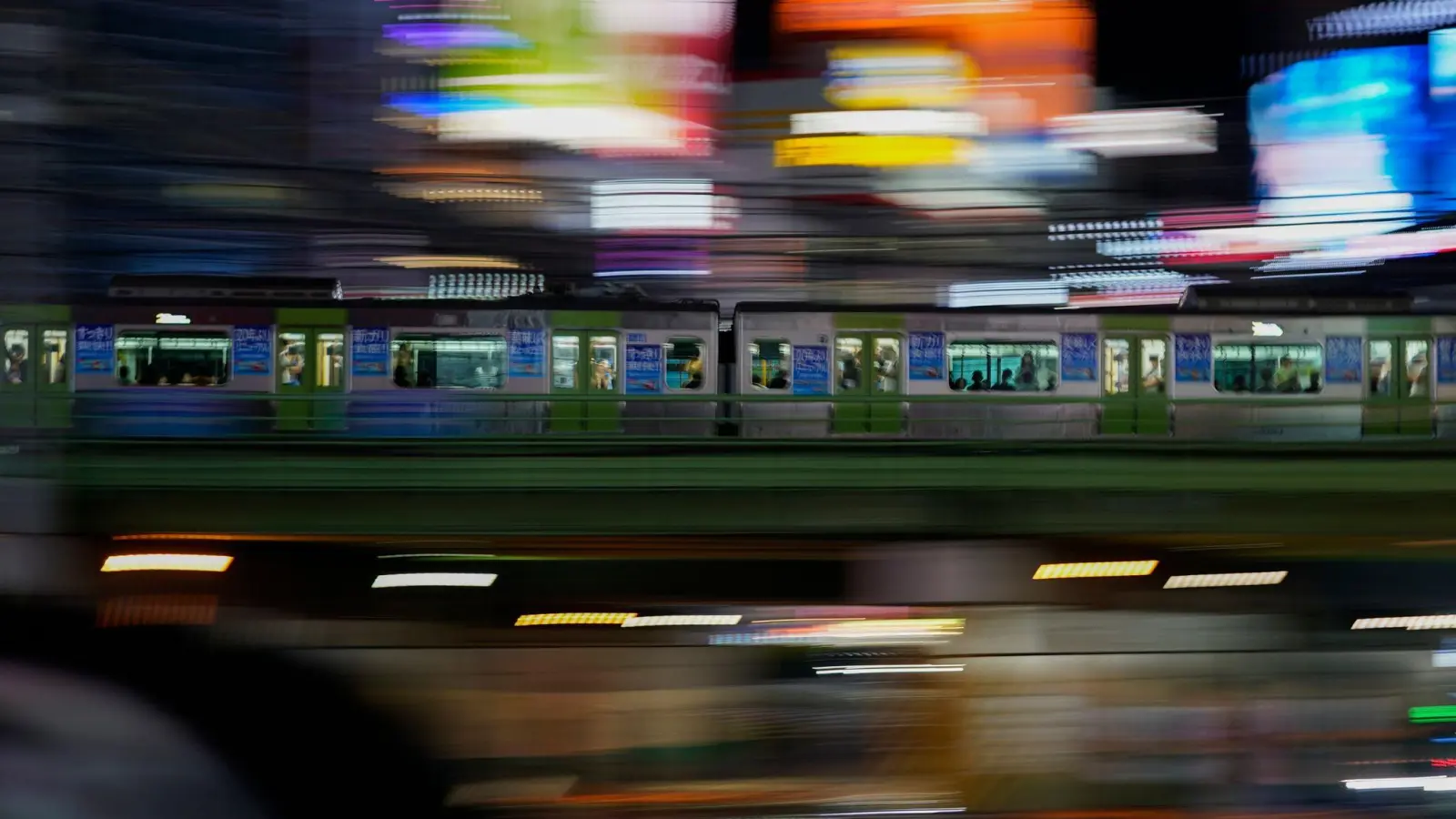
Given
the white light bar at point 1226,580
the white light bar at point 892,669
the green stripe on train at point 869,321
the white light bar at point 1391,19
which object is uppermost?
the white light bar at point 1391,19

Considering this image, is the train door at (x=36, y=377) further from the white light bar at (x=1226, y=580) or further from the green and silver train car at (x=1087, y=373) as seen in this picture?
the white light bar at (x=1226, y=580)

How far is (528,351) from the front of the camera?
83.9 inches

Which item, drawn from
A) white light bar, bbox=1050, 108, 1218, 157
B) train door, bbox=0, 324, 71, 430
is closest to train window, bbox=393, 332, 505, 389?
train door, bbox=0, 324, 71, 430

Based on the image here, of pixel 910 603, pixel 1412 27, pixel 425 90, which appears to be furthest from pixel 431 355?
pixel 1412 27

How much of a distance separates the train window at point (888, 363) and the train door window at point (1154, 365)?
1.56 ft

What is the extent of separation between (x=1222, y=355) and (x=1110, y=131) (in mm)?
520

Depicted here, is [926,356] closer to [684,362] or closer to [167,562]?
[684,362]

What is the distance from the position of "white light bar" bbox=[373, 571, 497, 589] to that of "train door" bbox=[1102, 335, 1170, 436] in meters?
1.36

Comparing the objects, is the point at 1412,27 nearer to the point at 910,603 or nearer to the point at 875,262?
the point at 875,262

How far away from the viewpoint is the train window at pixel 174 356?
2076mm

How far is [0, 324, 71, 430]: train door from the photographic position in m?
2.21

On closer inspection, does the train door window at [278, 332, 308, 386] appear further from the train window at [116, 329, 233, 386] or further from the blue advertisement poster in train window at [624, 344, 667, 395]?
the blue advertisement poster in train window at [624, 344, 667, 395]

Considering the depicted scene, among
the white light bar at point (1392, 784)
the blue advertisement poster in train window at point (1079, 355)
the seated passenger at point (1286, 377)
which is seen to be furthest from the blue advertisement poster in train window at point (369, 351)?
the white light bar at point (1392, 784)

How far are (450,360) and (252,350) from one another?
1.19 ft
